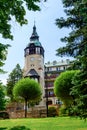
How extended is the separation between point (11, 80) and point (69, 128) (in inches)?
2542

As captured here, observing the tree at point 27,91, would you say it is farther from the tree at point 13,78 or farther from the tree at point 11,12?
the tree at point 11,12

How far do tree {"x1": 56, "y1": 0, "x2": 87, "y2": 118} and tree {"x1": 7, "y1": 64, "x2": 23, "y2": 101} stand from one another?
63.8 meters

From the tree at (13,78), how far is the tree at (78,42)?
63.8m

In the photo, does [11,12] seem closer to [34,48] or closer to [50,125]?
[50,125]

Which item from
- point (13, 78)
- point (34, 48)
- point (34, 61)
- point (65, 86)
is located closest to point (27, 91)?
point (65, 86)

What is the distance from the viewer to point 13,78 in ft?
276

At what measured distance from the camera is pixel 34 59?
94688mm

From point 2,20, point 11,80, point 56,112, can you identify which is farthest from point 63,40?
point 11,80

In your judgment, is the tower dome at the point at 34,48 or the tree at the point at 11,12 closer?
the tree at the point at 11,12

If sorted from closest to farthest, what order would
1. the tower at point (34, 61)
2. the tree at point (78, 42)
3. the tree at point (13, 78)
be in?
1. the tree at point (78, 42)
2. the tree at point (13, 78)
3. the tower at point (34, 61)

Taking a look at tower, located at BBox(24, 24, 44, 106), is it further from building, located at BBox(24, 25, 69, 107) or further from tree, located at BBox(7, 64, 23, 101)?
tree, located at BBox(7, 64, 23, 101)

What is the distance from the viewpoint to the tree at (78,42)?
584 inches

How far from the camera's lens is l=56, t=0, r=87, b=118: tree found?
14.8 m

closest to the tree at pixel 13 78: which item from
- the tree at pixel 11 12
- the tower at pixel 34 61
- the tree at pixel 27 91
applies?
the tower at pixel 34 61
